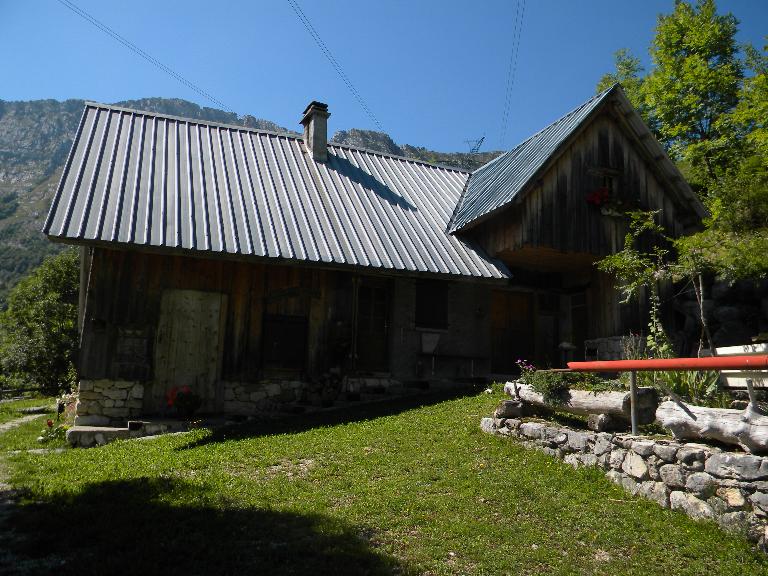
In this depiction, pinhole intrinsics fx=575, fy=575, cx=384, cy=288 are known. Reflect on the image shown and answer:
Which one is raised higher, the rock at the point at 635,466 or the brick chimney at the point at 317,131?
the brick chimney at the point at 317,131

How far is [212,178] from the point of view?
44.7ft

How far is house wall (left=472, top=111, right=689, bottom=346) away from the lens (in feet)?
46.0

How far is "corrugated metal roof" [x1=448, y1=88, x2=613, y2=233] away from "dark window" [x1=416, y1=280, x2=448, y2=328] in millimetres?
1921

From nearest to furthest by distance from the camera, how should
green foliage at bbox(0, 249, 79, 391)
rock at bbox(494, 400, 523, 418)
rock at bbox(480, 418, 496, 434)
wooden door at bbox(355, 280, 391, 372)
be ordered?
rock at bbox(494, 400, 523, 418) < rock at bbox(480, 418, 496, 434) < wooden door at bbox(355, 280, 391, 372) < green foliage at bbox(0, 249, 79, 391)

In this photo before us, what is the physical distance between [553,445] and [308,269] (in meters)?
6.89

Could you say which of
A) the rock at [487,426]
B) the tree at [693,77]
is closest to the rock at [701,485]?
the rock at [487,426]

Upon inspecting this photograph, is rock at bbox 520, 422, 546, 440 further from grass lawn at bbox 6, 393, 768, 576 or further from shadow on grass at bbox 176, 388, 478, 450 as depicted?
shadow on grass at bbox 176, 388, 478, 450

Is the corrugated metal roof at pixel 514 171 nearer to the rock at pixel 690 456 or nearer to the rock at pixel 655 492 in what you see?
the rock at pixel 655 492

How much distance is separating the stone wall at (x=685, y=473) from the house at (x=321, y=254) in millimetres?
6358

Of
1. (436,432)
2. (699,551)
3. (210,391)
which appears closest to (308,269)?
(210,391)

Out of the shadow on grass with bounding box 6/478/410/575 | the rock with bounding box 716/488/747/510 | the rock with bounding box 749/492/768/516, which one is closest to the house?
the shadow on grass with bounding box 6/478/410/575

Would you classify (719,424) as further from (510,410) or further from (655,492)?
(510,410)

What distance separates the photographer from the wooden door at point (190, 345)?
11469 mm

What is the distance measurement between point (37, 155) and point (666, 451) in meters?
158
